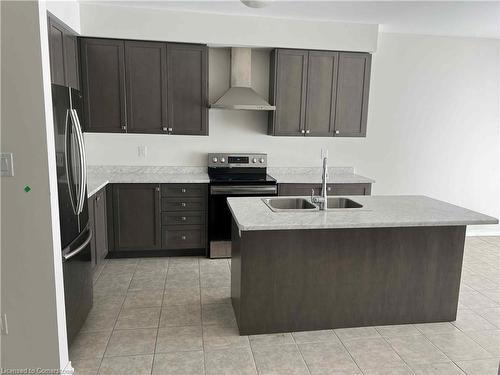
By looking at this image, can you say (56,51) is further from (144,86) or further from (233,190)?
(233,190)

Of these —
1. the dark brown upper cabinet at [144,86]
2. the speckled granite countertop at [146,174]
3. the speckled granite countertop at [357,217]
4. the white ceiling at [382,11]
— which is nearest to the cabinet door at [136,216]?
the speckled granite countertop at [146,174]

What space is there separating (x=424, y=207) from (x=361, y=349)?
3.79ft

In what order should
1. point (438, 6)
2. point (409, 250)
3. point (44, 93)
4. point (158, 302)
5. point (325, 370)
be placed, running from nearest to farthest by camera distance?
point (44, 93) → point (325, 370) → point (409, 250) → point (158, 302) → point (438, 6)

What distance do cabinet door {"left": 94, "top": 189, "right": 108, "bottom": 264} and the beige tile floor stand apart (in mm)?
422

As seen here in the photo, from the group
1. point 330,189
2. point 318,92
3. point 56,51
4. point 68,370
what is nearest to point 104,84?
point 56,51

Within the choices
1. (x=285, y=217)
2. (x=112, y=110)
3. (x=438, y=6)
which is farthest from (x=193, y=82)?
(x=438, y=6)

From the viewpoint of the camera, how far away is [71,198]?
2.34 metres

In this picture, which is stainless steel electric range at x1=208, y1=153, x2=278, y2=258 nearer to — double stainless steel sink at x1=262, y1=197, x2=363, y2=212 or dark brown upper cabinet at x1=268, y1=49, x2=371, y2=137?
dark brown upper cabinet at x1=268, y1=49, x2=371, y2=137

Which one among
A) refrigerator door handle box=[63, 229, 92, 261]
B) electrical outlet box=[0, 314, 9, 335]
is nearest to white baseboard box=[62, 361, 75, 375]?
electrical outlet box=[0, 314, 9, 335]

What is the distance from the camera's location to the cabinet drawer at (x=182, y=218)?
415cm

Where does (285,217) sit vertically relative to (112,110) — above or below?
below

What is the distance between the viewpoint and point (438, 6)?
3.71 metres

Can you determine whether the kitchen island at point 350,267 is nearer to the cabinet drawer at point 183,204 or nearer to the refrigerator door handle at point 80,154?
the refrigerator door handle at point 80,154

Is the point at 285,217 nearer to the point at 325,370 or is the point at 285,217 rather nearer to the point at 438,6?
the point at 325,370
